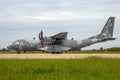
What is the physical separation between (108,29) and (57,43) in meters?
11.2

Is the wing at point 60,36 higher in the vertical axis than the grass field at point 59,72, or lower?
higher

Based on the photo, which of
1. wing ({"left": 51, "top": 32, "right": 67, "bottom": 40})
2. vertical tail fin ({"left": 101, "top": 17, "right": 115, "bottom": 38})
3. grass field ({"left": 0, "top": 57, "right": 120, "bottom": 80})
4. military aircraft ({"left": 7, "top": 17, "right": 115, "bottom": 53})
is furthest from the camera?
vertical tail fin ({"left": 101, "top": 17, "right": 115, "bottom": 38})

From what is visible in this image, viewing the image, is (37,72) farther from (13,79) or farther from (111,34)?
(111,34)

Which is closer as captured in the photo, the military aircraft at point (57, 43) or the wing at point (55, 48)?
the wing at point (55, 48)

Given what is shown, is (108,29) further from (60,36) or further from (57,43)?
(57,43)

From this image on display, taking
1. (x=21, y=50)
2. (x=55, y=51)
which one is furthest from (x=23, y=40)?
(x=55, y=51)

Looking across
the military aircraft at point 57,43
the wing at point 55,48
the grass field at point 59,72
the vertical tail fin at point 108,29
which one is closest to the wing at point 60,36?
the military aircraft at point 57,43

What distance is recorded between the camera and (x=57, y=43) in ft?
192

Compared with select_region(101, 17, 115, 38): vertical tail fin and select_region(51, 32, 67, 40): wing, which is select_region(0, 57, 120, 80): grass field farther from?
select_region(101, 17, 115, 38): vertical tail fin

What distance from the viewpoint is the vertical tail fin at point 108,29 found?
6294 cm

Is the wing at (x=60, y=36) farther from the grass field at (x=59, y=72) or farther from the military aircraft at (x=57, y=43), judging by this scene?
the grass field at (x=59, y=72)

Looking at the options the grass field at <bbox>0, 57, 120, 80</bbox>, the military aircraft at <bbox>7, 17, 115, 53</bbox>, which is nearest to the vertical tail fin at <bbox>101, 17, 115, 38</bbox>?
the military aircraft at <bbox>7, 17, 115, 53</bbox>

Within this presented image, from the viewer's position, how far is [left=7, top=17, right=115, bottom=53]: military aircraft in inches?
2270

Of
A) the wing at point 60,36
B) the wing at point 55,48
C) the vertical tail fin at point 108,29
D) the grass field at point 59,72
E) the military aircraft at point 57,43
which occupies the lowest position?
the grass field at point 59,72
